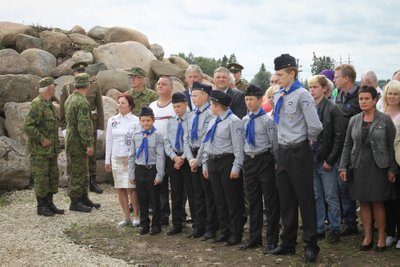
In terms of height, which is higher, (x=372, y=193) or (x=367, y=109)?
(x=367, y=109)

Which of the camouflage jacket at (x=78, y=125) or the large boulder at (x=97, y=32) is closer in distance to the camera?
the camouflage jacket at (x=78, y=125)

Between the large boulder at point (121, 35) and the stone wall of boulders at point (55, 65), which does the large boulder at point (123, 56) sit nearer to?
the stone wall of boulders at point (55, 65)

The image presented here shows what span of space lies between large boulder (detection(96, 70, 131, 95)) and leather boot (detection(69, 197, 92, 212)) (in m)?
5.66

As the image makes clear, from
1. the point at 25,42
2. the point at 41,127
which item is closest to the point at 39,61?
the point at 25,42

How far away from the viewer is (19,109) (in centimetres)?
1225

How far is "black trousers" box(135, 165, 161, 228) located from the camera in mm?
7379

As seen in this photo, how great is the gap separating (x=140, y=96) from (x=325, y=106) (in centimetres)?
333

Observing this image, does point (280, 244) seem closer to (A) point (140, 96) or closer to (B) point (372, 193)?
(B) point (372, 193)

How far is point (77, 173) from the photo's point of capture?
8.93 metres

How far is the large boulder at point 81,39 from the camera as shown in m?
17.3

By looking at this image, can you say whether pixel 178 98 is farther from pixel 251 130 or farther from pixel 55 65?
pixel 55 65

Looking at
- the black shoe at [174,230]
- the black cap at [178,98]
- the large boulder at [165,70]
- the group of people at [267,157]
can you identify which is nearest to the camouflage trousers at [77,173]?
the group of people at [267,157]

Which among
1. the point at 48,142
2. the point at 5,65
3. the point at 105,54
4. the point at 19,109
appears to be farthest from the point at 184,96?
the point at 105,54

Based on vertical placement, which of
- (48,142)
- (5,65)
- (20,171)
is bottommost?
(20,171)
